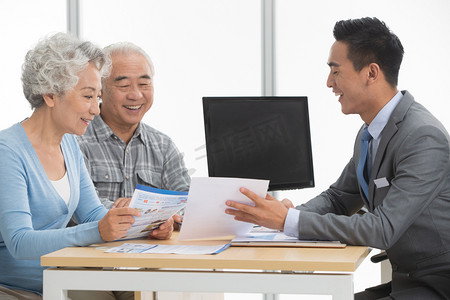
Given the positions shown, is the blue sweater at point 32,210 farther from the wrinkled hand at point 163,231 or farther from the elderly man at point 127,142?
the elderly man at point 127,142

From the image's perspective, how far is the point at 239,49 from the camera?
4.94 meters

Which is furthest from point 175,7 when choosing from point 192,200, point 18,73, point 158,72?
point 192,200

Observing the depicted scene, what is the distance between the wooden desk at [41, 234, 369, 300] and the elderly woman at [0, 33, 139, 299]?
0.17 metres

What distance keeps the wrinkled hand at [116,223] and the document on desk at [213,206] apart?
19 cm

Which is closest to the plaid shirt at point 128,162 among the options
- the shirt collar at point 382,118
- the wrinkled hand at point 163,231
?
the wrinkled hand at point 163,231

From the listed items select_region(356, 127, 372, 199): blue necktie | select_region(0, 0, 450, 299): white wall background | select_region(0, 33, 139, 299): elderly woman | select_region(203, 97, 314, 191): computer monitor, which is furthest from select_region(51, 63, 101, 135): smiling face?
select_region(0, 0, 450, 299): white wall background

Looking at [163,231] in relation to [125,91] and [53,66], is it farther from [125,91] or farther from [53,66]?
[125,91]

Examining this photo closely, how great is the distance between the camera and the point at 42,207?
2.22 metres

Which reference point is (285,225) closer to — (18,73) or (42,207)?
(42,207)

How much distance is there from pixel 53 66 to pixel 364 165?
1.21 meters

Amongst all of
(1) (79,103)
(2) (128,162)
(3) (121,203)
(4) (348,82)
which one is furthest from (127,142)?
(4) (348,82)

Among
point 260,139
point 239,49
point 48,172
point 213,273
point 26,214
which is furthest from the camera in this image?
point 239,49

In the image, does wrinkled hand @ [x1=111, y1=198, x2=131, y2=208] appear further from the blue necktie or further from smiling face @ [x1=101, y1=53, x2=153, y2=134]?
the blue necktie

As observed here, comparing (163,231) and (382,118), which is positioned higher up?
(382,118)
